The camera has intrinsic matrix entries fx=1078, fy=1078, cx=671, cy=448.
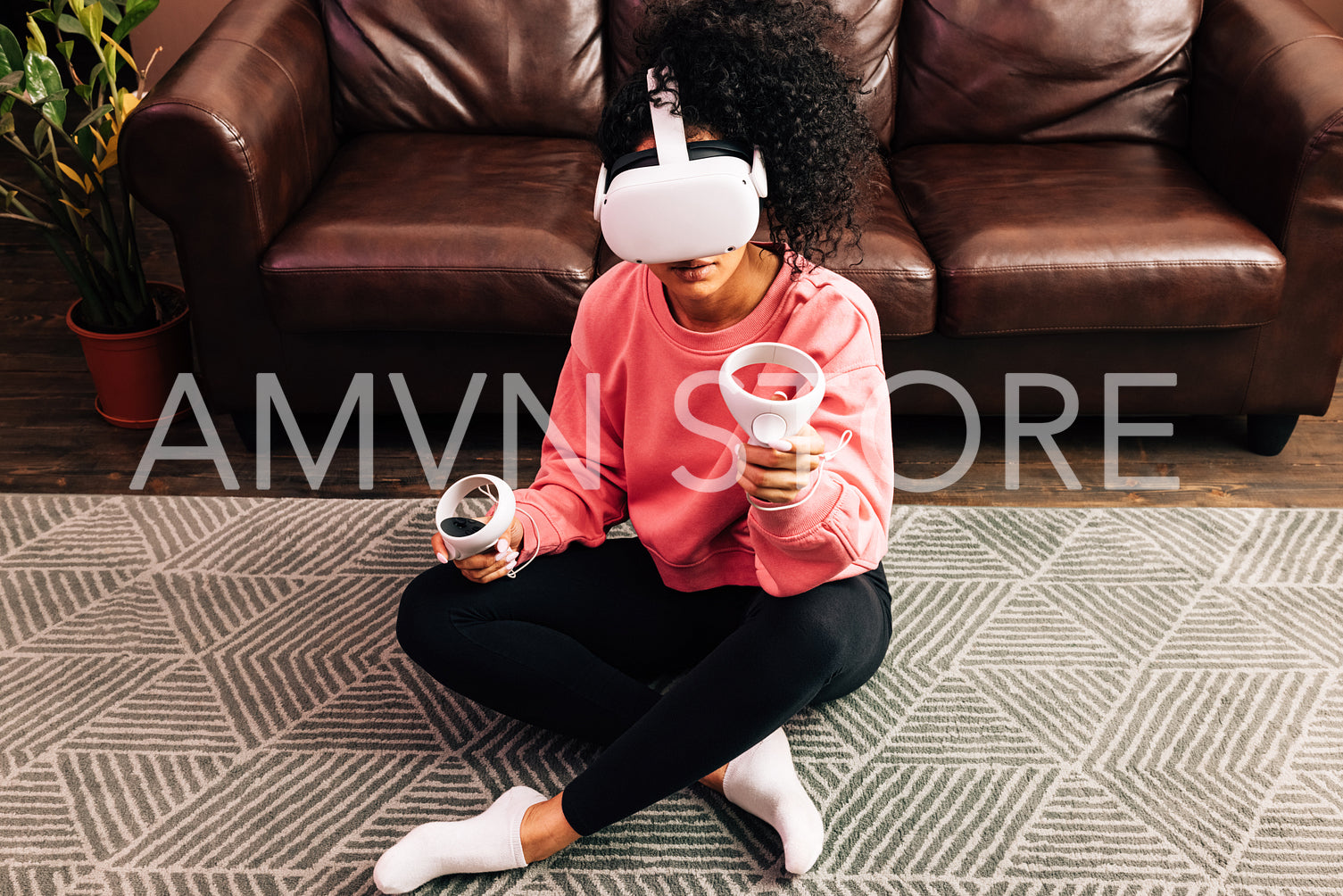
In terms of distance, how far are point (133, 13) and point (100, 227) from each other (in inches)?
16.7

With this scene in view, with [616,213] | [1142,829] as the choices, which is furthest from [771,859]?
[616,213]

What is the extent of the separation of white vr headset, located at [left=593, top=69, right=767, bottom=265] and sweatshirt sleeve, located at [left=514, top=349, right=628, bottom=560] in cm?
38

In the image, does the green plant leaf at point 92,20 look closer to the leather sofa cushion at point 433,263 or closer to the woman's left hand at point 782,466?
the leather sofa cushion at point 433,263

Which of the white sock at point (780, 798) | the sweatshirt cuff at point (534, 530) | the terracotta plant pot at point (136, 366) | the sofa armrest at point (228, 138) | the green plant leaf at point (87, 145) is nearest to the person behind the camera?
the white sock at point (780, 798)

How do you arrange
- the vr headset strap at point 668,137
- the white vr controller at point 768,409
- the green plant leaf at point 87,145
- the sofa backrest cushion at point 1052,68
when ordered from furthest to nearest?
the sofa backrest cushion at point 1052,68 → the green plant leaf at point 87,145 → the vr headset strap at point 668,137 → the white vr controller at point 768,409

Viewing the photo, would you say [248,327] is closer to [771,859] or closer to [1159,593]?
[771,859]

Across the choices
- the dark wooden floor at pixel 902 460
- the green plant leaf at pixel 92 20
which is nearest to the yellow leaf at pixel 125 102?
the green plant leaf at pixel 92 20

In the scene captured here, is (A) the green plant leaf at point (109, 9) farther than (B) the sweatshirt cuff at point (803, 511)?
Yes

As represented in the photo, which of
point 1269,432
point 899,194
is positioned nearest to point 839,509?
point 899,194

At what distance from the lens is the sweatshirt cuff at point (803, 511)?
1.14 meters

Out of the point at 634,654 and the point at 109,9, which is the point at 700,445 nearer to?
the point at 634,654

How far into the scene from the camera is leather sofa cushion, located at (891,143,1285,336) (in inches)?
76.5

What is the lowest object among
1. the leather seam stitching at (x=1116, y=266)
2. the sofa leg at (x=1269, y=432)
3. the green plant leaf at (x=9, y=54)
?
the sofa leg at (x=1269, y=432)

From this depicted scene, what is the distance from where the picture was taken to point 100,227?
2.16m
